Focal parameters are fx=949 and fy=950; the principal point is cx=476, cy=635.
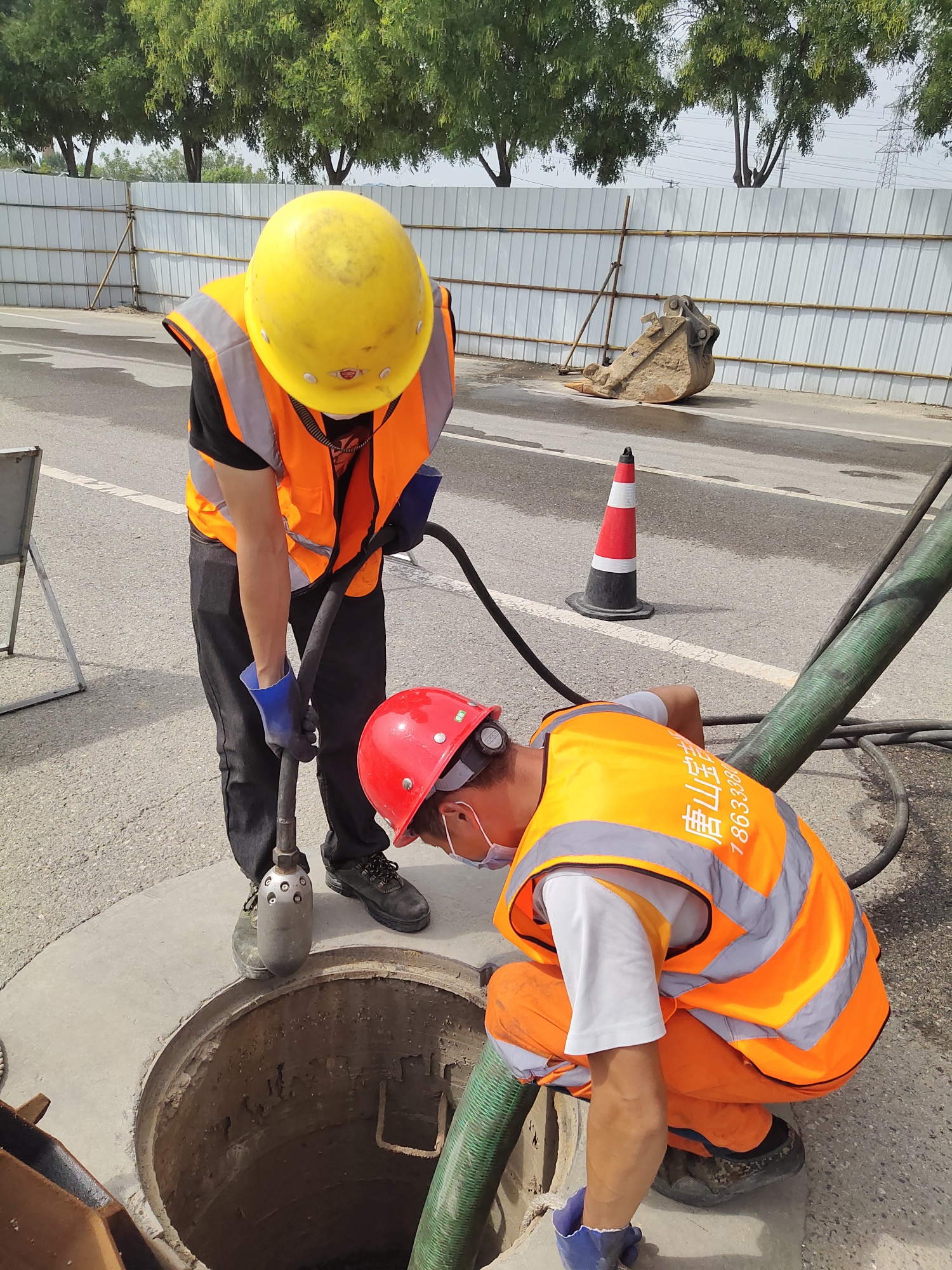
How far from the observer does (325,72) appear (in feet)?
61.4

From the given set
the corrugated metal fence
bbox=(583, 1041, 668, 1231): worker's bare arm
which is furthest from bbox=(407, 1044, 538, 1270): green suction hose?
the corrugated metal fence

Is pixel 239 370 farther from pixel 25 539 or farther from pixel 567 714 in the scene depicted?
pixel 25 539

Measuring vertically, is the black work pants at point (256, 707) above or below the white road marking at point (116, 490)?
above

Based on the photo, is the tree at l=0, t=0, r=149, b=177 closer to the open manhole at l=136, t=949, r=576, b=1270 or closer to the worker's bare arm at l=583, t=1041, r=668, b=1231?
the open manhole at l=136, t=949, r=576, b=1270

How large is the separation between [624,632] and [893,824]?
1692 mm

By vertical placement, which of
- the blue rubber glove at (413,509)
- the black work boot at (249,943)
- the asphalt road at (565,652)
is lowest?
the asphalt road at (565,652)

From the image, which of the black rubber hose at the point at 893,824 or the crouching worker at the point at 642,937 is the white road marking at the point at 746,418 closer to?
the black rubber hose at the point at 893,824

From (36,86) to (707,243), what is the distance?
2035cm

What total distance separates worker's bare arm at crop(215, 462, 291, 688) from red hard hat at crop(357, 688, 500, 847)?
0.45 metres

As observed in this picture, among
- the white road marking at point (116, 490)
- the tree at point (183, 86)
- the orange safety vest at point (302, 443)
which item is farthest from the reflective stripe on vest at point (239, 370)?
the tree at point (183, 86)

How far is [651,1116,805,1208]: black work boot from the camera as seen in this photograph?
1.80 metres

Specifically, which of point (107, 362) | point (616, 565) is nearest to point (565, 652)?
point (616, 565)

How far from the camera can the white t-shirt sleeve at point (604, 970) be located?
1337mm

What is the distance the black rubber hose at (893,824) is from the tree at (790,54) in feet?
52.3
